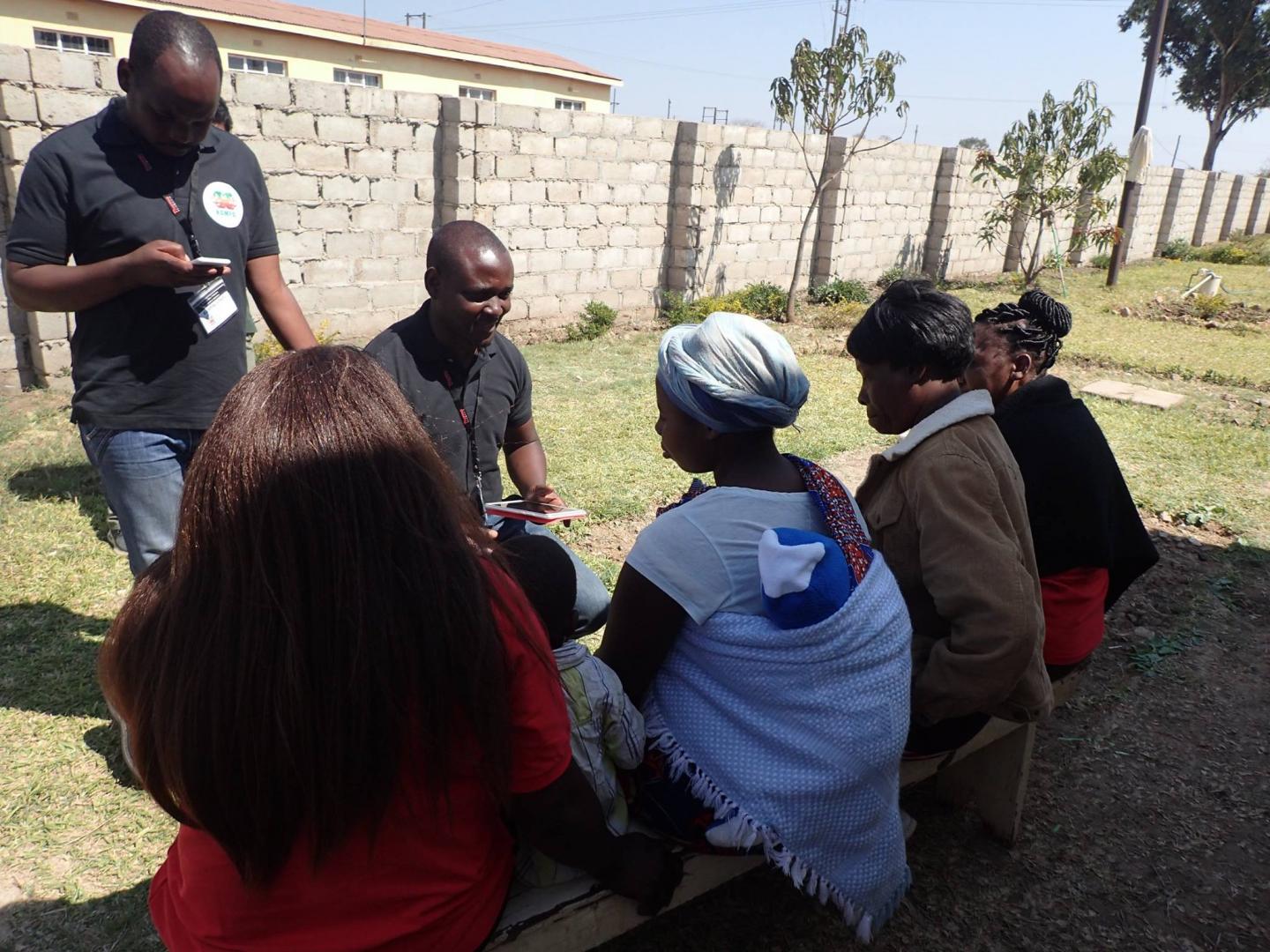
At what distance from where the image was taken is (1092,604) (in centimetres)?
262

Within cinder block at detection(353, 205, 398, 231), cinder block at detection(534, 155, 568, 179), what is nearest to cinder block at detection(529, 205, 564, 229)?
cinder block at detection(534, 155, 568, 179)

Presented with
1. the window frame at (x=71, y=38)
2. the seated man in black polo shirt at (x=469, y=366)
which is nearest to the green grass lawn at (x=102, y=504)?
the seated man in black polo shirt at (x=469, y=366)

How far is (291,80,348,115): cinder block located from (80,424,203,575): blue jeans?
230 inches

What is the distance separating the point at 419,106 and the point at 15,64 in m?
3.19

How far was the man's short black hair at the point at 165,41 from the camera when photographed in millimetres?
2197

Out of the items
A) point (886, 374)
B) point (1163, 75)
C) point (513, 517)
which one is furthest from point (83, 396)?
point (1163, 75)

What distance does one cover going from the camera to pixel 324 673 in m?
1.18

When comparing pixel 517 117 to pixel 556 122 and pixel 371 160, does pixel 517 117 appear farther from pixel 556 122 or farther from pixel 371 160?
pixel 371 160

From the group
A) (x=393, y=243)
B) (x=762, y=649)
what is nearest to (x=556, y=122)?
(x=393, y=243)

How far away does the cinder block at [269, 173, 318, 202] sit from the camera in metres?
7.43

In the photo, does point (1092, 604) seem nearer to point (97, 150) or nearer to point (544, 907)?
point (544, 907)

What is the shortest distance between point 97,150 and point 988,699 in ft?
8.30

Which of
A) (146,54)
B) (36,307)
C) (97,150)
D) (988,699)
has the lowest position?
(988,699)

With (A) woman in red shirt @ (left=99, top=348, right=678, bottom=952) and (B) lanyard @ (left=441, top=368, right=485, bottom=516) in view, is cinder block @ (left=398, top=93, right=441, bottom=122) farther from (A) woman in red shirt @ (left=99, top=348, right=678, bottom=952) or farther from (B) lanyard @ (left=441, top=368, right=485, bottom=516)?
(A) woman in red shirt @ (left=99, top=348, right=678, bottom=952)
